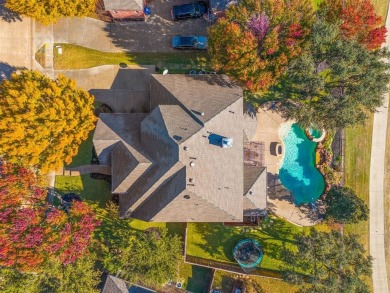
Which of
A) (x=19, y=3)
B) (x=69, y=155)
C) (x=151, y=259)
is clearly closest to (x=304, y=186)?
(x=151, y=259)

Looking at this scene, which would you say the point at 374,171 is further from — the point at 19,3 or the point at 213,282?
the point at 19,3

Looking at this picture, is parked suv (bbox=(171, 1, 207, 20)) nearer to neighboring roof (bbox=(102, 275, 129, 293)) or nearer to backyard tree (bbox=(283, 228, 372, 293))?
backyard tree (bbox=(283, 228, 372, 293))

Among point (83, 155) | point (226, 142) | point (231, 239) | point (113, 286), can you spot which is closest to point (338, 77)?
point (226, 142)

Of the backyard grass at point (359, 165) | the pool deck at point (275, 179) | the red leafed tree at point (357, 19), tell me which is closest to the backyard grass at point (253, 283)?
the pool deck at point (275, 179)

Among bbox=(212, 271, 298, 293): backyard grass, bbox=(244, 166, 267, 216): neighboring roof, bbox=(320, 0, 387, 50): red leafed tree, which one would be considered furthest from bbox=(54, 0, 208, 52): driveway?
bbox=(212, 271, 298, 293): backyard grass

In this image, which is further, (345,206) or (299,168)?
(299,168)

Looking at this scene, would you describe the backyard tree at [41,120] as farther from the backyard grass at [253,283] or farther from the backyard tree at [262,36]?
the backyard grass at [253,283]

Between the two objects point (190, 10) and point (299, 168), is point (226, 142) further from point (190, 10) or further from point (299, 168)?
point (190, 10)
